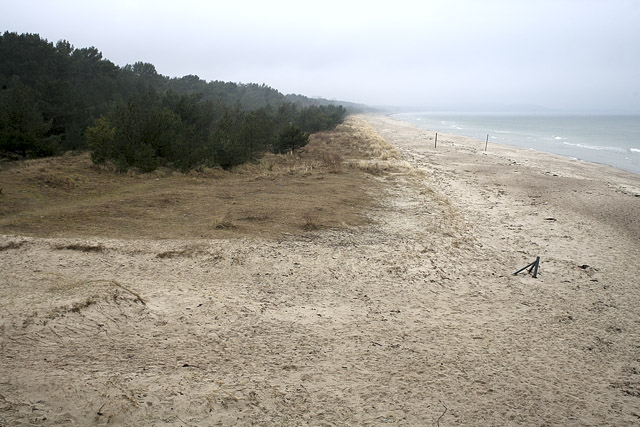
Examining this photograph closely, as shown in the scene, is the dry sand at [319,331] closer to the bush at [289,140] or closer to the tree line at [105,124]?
the tree line at [105,124]

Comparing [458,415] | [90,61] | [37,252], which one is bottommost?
[458,415]

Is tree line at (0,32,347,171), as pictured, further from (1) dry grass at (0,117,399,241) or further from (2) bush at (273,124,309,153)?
(1) dry grass at (0,117,399,241)

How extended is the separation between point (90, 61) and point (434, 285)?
1746 inches

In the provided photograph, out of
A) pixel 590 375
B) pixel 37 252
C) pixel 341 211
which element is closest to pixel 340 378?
pixel 590 375

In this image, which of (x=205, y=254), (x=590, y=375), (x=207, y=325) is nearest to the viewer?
(x=590, y=375)

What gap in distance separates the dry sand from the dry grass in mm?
1100

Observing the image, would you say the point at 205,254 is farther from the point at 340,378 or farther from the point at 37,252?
the point at 340,378

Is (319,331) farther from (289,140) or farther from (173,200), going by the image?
(289,140)

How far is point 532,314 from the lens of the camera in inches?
303

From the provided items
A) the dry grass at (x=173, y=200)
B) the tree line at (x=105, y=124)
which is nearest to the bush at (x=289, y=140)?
the tree line at (x=105, y=124)

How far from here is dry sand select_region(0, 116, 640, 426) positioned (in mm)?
4840

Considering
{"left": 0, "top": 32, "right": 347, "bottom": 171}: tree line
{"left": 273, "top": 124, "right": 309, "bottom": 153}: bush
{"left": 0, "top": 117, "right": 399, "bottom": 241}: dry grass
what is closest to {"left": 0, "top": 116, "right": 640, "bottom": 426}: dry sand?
{"left": 0, "top": 117, "right": 399, "bottom": 241}: dry grass

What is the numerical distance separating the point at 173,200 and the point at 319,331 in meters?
9.06

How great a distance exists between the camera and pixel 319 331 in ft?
21.7
